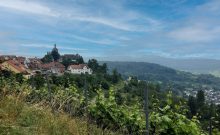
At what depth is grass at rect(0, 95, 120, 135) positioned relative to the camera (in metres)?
5.51

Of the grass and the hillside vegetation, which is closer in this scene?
the grass

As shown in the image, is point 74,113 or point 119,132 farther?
point 74,113

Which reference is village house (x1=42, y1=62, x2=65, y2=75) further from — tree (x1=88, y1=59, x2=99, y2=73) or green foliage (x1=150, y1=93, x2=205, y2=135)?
tree (x1=88, y1=59, x2=99, y2=73)

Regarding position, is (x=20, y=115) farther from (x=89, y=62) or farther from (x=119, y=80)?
(x=89, y=62)

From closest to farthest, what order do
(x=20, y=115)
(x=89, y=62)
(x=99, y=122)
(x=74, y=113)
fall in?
(x=20, y=115), (x=74, y=113), (x=99, y=122), (x=89, y=62)

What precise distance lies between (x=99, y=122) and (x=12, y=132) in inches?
117

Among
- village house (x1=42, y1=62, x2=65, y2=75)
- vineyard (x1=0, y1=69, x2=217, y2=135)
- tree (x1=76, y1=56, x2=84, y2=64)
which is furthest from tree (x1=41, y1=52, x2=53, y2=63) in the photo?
vineyard (x1=0, y1=69, x2=217, y2=135)

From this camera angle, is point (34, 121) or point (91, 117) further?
point (91, 117)

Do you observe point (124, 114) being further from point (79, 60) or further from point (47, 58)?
point (79, 60)

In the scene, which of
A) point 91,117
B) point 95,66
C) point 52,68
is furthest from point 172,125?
point 95,66

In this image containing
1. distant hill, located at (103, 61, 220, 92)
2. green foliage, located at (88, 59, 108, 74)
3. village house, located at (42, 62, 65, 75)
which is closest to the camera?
village house, located at (42, 62, 65, 75)

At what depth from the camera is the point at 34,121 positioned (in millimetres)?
6355

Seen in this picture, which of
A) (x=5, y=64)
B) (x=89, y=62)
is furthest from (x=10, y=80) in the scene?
(x=89, y=62)

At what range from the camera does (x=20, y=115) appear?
6.46 m
